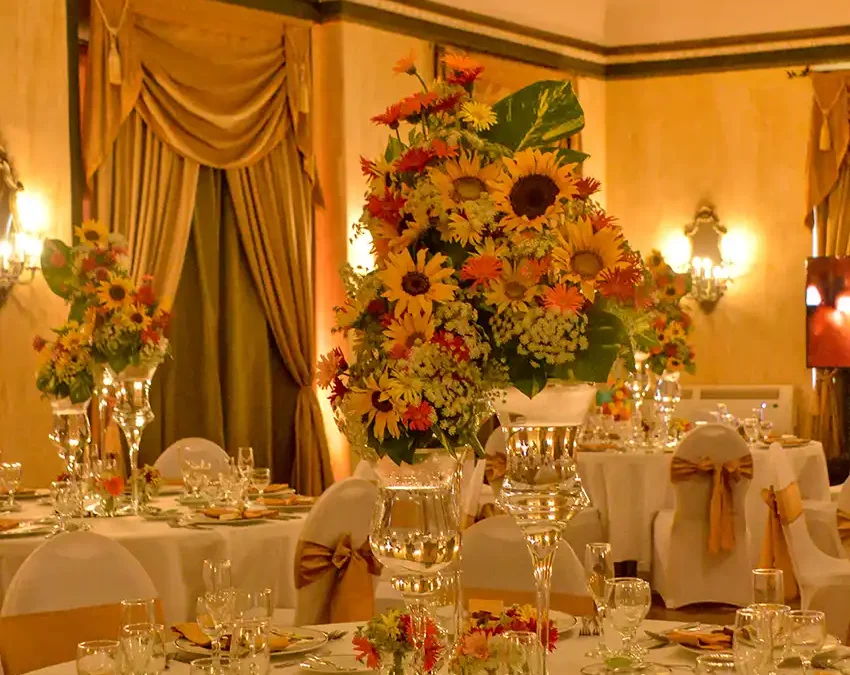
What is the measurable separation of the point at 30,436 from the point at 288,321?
82.4 inches

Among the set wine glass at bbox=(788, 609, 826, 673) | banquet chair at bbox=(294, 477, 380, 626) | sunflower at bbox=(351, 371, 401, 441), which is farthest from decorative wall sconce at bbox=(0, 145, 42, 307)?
wine glass at bbox=(788, 609, 826, 673)

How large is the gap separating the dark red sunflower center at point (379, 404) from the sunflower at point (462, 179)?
0.31 metres

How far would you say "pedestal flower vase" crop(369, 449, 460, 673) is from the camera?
2043 mm

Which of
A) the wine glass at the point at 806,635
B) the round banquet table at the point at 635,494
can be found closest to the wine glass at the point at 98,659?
the wine glass at the point at 806,635

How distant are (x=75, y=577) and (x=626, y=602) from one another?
1404 mm

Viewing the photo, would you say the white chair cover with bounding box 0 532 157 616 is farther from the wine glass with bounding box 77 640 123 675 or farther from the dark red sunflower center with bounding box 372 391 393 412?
the dark red sunflower center with bounding box 372 391 393 412

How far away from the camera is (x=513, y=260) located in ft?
6.68

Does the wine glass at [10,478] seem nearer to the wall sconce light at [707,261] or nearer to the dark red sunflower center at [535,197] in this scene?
the dark red sunflower center at [535,197]

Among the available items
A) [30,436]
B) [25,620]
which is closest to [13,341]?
[30,436]

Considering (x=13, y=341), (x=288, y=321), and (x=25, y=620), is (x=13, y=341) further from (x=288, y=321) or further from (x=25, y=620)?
(x=25, y=620)

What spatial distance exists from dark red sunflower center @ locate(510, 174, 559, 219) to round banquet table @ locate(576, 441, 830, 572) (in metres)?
5.09

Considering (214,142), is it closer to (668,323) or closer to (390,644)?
(668,323)

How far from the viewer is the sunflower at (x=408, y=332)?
6.56 ft

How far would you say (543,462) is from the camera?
6.95ft
